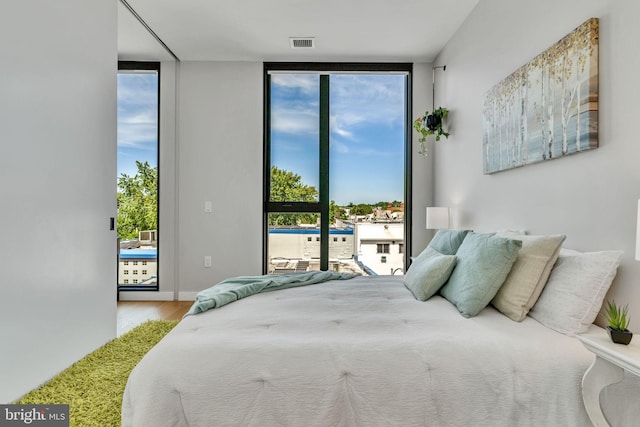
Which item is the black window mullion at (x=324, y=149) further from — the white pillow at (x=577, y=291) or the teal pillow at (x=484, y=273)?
the white pillow at (x=577, y=291)

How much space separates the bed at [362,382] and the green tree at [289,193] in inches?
116

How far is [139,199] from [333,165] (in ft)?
7.52

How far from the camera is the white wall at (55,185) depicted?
6.22 ft

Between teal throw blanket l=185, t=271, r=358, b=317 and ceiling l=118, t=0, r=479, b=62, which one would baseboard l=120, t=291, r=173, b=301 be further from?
ceiling l=118, t=0, r=479, b=62

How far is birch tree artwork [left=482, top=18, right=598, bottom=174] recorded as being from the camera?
5.68 ft

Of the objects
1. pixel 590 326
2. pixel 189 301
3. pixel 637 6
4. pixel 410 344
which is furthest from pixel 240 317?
pixel 189 301

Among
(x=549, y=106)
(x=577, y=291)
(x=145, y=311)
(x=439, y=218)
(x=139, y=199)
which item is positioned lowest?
(x=145, y=311)

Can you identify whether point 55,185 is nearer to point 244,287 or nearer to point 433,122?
point 244,287

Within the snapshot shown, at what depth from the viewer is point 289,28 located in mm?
3541

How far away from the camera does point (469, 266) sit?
191cm

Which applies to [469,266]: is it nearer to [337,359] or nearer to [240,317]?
[337,359]

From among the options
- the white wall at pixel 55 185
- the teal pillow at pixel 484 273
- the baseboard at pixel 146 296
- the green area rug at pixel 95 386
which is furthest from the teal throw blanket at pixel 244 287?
the baseboard at pixel 146 296

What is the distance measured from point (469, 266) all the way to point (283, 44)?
3.02 m

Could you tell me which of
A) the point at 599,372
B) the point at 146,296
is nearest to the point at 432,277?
the point at 599,372
